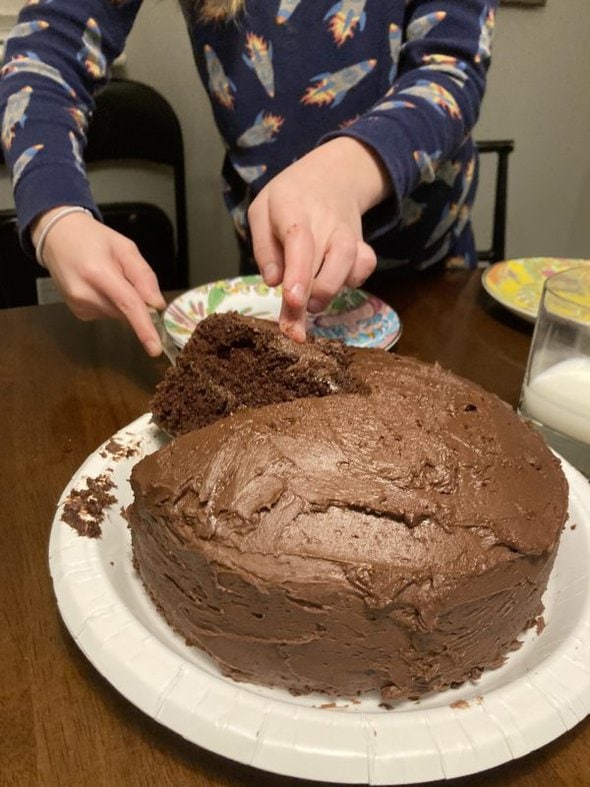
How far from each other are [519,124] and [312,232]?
2.33 m

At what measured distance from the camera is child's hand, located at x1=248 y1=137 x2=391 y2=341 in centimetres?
89

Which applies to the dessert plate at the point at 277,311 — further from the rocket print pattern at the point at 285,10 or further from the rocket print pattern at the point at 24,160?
the rocket print pattern at the point at 285,10

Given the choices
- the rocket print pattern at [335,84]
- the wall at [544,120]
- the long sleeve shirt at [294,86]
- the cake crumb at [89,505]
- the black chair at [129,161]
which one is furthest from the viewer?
the wall at [544,120]

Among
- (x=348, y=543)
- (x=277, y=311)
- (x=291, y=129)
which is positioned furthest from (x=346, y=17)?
(x=348, y=543)

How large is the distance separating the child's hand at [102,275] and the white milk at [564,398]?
57cm

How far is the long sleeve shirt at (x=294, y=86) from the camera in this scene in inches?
45.2

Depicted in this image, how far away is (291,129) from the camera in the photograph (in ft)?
4.55

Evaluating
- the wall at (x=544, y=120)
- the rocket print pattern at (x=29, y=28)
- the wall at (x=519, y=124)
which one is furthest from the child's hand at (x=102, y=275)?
the wall at (x=544, y=120)

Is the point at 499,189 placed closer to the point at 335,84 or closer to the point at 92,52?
the point at 335,84

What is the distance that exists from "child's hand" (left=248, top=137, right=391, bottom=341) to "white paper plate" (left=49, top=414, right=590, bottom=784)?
38 centimetres

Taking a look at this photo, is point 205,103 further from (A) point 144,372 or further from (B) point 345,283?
(B) point 345,283

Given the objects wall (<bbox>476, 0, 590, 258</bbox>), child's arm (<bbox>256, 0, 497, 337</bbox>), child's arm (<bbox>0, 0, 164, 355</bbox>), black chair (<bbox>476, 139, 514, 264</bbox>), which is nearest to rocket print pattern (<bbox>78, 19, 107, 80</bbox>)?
child's arm (<bbox>0, 0, 164, 355</bbox>)

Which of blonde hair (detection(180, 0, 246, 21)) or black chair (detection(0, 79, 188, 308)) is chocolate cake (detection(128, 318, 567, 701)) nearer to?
blonde hair (detection(180, 0, 246, 21))

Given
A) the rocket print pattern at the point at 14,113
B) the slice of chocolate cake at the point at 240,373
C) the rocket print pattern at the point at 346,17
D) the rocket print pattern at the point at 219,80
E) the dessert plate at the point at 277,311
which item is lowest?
the dessert plate at the point at 277,311
